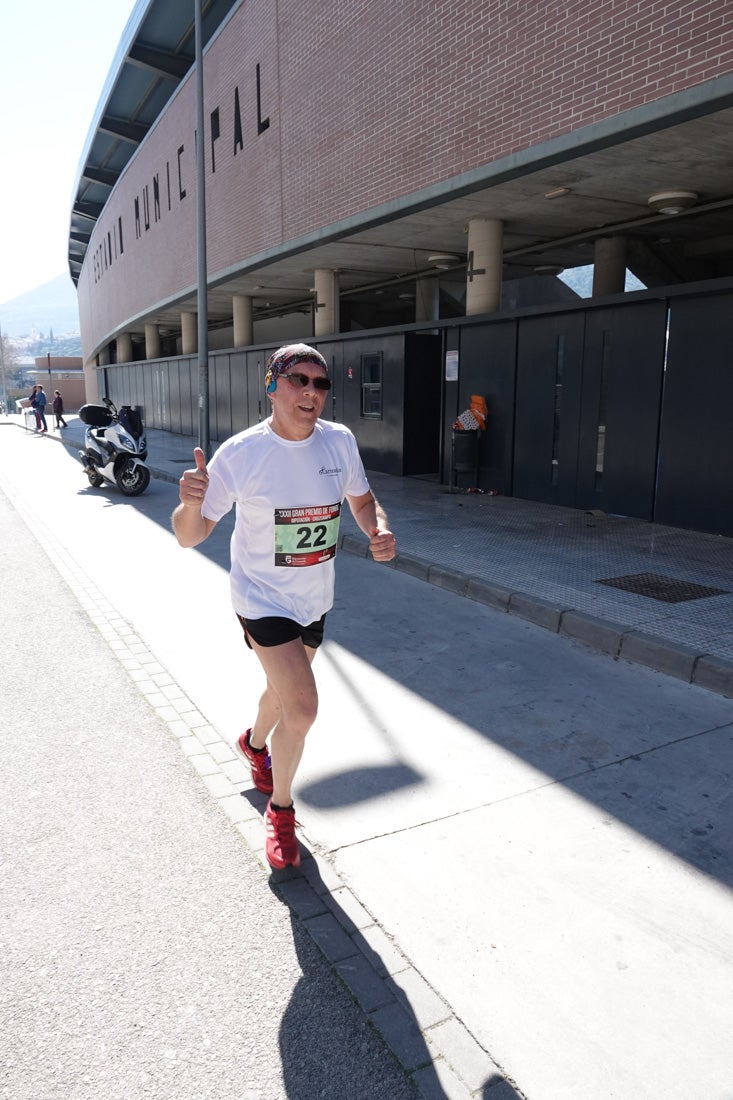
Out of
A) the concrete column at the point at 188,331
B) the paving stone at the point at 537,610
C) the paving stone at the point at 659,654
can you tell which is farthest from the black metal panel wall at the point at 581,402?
the concrete column at the point at 188,331

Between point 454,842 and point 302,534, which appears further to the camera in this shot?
point 454,842

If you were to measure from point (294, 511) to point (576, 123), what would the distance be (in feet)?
24.4

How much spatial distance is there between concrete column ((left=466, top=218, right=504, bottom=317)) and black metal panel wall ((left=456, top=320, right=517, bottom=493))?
1.40 feet

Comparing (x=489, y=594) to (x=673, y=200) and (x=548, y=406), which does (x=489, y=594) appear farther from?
(x=673, y=200)

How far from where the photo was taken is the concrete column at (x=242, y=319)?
22.9 m

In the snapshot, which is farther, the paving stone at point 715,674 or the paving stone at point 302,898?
the paving stone at point 715,674

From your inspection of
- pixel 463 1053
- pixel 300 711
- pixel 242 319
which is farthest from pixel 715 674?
pixel 242 319

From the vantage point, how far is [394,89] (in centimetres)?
1212

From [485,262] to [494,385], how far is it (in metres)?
1.91

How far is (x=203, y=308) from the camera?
54.7 feet

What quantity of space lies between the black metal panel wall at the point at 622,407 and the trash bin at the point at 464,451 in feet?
6.79

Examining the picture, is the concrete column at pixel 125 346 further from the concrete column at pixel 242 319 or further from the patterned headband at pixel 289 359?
the patterned headband at pixel 289 359

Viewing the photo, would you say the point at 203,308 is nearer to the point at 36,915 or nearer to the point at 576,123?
the point at 576,123

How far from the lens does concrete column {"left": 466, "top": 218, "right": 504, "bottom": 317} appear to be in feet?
41.5
